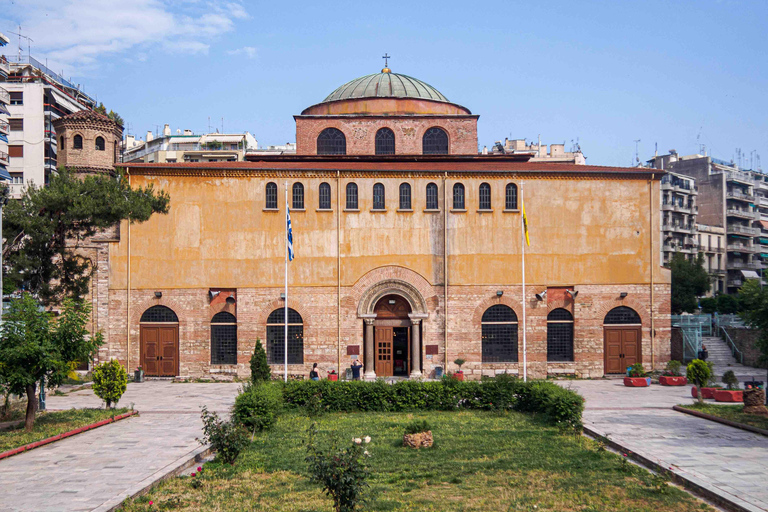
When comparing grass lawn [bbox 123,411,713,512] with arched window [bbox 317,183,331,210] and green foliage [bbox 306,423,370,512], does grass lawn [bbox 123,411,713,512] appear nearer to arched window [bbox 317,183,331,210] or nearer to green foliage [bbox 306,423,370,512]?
green foliage [bbox 306,423,370,512]

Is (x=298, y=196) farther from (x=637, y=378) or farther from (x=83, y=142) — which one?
(x=637, y=378)

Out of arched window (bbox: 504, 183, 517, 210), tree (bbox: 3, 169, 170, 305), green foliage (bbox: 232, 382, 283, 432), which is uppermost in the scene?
arched window (bbox: 504, 183, 517, 210)

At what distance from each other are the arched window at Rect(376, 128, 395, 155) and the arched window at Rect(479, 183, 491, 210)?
24.2 ft

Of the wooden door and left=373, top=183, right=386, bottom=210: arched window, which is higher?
left=373, top=183, right=386, bottom=210: arched window

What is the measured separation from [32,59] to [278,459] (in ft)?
176

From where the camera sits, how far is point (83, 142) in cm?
3153

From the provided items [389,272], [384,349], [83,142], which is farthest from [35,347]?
[83,142]

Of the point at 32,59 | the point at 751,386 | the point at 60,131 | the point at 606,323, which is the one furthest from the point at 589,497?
the point at 32,59

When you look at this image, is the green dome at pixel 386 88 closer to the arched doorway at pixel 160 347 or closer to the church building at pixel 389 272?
the church building at pixel 389 272

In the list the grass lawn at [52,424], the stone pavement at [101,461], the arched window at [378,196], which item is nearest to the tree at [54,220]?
the stone pavement at [101,461]

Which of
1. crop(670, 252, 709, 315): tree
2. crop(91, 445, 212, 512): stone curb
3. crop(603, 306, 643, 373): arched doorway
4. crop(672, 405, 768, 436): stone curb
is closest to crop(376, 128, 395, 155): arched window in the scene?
crop(603, 306, 643, 373): arched doorway

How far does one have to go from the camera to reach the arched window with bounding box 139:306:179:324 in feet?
94.3

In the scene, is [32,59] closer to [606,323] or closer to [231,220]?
[231,220]

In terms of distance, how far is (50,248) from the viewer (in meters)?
24.0
